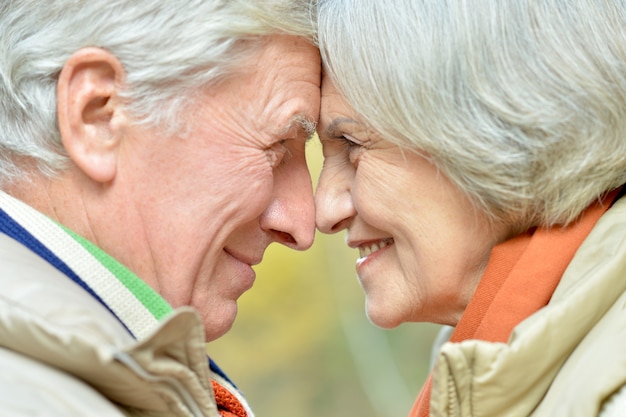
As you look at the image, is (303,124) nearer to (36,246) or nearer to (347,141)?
(347,141)

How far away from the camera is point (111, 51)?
5.99 ft

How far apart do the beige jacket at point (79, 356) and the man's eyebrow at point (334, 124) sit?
0.79 meters

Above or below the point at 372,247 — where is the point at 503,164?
above

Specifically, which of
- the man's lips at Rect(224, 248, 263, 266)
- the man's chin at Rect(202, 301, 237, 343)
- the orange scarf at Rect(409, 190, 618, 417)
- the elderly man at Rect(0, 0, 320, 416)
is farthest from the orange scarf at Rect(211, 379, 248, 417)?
the orange scarf at Rect(409, 190, 618, 417)

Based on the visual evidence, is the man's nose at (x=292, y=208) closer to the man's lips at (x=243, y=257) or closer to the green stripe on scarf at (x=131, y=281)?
the man's lips at (x=243, y=257)

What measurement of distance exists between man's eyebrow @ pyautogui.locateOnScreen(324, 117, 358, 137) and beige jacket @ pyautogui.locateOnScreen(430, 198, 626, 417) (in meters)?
0.62

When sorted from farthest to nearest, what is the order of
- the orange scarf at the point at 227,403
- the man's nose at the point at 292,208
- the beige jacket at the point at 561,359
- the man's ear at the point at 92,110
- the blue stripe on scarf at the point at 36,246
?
the man's nose at the point at 292,208, the orange scarf at the point at 227,403, the man's ear at the point at 92,110, the blue stripe on scarf at the point at 36,246, the beige jacket at the point at 561,359

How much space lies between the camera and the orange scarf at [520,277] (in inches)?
71.1

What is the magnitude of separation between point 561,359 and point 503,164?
44 centimetres

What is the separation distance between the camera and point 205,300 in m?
2.07

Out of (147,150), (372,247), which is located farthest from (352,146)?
(147,150)

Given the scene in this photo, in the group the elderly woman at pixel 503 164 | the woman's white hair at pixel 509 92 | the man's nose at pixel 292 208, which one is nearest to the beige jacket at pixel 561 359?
the elderly woman at pixel 503 164

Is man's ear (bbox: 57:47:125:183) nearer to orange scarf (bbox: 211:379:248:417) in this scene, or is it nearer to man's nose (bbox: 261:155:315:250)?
man's nose (bbox: 261:155:315:250)

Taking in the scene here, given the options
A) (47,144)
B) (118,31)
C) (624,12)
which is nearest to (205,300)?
(47,144)
